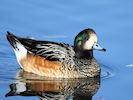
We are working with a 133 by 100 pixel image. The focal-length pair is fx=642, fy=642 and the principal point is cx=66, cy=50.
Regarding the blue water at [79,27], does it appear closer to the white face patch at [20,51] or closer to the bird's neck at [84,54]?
the white face patch at [20,51]

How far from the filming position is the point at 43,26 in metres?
14.1

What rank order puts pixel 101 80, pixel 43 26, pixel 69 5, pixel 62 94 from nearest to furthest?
1. pixel 62 94
2. pixel 101 80
3. pixel 43 26
4. pixel 69 5

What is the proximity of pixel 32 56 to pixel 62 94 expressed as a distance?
66.9 inches

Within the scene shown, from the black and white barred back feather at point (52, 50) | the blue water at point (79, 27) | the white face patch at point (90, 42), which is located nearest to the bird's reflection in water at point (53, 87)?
the blue water at point (79, 27)

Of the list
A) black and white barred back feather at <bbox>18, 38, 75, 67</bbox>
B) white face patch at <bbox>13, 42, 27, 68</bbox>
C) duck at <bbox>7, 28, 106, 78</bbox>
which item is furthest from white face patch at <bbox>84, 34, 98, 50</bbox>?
white face patch at <bbox>13, 42, 27, 68</bbox>

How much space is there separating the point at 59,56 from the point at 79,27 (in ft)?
6.13

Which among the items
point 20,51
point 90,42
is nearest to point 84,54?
point 90,42

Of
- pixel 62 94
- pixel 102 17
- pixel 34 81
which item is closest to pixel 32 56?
pixel 34 81

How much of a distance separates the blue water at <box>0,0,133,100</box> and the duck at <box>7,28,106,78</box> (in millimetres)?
288

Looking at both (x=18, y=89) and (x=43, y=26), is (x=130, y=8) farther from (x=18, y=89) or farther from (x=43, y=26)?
(x=18, y=89)

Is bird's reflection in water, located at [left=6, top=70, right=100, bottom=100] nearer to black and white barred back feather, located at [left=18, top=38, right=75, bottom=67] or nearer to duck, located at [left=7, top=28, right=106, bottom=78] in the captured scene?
duck, located at [left=7, top=28, right=106, bottom=78]

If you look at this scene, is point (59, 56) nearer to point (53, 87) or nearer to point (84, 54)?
point (84, 54)

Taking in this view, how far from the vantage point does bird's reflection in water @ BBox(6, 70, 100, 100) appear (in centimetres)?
1103

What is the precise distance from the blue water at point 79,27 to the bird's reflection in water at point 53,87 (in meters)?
0.18
